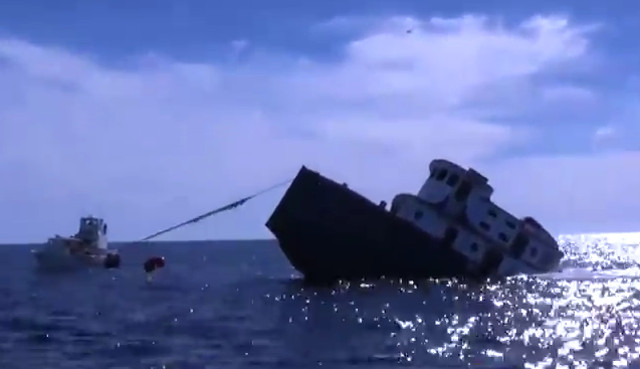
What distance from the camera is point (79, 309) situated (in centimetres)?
5375

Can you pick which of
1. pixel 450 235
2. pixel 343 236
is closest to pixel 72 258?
pixel 450 235

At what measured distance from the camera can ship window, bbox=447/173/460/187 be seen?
209ft

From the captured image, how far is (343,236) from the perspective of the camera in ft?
186

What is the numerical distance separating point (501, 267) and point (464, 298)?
9338mm

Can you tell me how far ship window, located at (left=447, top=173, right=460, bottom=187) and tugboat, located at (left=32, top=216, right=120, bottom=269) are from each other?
3905 cm

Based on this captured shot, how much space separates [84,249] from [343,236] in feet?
142

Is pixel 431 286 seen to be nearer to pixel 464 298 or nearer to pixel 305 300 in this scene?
pixel 464 298

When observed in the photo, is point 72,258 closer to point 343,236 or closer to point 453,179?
point 453,179

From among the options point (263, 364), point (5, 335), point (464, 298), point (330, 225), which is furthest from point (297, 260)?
point (263, 364)

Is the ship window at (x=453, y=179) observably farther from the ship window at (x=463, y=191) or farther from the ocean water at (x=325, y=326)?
the ocean water at (x=325, y=326)

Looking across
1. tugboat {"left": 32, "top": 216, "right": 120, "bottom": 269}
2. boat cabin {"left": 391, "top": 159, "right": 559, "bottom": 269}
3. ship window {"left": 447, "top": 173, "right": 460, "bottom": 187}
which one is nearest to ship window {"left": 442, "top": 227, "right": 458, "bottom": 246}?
boat cabin {"left": 391, "top": 159, "right": 559, "bottom": 269}

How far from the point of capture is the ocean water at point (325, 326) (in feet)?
111

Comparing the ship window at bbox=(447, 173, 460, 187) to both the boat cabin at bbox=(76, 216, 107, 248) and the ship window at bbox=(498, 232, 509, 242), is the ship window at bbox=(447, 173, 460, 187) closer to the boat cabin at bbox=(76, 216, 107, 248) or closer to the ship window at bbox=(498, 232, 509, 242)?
the ship window at bbox=(498, 232, 509, 242)

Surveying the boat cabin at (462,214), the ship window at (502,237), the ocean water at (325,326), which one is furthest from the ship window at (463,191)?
the ocean water at (325,326)
